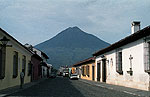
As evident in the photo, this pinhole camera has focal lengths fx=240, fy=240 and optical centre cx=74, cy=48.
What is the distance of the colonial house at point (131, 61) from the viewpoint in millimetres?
16875

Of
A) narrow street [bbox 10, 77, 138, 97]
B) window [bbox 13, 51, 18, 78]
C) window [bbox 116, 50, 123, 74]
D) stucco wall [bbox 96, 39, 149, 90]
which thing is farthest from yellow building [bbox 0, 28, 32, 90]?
window [bbox 116, 50, 123, 74]

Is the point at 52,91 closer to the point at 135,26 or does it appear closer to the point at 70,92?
the point at 70,92

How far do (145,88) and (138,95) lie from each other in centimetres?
340

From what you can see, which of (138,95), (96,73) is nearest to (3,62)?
(138,95)

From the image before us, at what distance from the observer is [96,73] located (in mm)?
36281

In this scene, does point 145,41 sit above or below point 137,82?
above

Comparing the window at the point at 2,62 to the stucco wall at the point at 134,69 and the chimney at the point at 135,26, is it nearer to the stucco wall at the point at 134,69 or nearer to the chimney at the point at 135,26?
the stucco wall at the point at 134,69

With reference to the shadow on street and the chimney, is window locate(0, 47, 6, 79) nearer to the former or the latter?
the shadow on street

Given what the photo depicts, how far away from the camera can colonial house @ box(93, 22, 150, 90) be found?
55.4 feet

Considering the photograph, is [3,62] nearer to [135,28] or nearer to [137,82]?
[137,82]

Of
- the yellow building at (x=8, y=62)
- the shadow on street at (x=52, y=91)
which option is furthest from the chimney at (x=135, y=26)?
the yellow building at (x=8, y=62)

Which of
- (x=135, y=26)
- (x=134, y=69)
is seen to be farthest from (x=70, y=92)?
(x=135, y=26)

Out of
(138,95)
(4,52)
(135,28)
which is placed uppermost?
(135,28)

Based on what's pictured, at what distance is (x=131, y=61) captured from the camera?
791 inches
